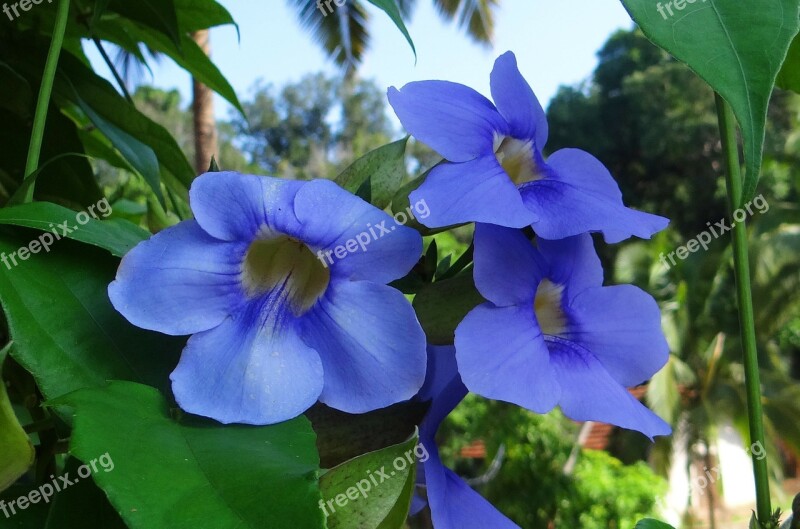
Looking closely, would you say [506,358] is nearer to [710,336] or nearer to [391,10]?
[391,10]

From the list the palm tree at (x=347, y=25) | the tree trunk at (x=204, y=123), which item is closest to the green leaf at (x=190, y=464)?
the tree trunk at (x=204, y=123)

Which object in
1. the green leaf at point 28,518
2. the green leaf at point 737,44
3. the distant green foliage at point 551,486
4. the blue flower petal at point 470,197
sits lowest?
the distant green foliage at point 551,486

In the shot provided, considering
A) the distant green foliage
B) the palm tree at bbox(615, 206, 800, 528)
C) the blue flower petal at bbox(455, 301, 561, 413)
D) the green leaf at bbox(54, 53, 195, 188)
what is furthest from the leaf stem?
the palm tree at bbox(615, 206, 800, 528)

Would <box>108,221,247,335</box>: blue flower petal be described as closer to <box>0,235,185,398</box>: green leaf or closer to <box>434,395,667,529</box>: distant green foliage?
<box>0,235,185,398</box>: green leaf

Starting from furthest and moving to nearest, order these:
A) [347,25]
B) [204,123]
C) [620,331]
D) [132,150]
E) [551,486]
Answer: [347,25]
[551,486]
[204,123]
[132,150]
[620,331]

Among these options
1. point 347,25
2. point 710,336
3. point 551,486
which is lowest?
point 710,336

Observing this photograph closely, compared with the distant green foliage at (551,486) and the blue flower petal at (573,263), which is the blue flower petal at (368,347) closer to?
the blue flower petal at (573,263)

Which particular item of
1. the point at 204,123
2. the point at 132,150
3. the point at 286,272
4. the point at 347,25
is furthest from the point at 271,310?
the point at 347,25
